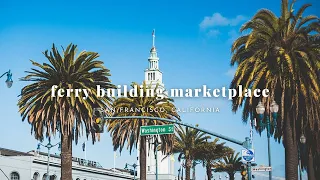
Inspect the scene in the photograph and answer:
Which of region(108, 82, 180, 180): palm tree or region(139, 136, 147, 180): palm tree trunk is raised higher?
region(108, 82, 180, 180): palm tree

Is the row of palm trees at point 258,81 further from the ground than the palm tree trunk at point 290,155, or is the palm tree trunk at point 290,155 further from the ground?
the row of palm trees at point 258,81

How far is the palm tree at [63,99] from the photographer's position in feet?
138

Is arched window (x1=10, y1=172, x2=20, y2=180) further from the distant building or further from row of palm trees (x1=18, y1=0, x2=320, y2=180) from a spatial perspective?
row of palm trees (x1=18, y1=0, x2=320, y2=180)

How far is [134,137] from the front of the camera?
173 ft

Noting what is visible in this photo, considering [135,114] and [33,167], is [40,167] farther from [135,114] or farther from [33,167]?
[135,114]

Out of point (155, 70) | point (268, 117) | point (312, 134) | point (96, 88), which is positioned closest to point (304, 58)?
point (268, 117)

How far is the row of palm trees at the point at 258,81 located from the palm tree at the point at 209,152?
20.7 metres

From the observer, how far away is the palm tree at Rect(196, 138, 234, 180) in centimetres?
6874

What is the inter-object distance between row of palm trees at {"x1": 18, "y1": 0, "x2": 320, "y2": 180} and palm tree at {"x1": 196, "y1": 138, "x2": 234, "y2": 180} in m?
20.7

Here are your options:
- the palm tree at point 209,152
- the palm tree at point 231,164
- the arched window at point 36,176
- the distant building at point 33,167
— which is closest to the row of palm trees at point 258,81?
the palm tree at point 209,152

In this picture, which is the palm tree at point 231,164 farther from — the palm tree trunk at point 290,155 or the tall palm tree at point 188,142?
the palm tree trunk at point 290,155

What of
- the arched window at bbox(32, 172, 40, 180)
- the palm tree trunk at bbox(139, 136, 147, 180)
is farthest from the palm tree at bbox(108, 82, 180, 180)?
the arched window at bbox(32, 172, 40, 180)

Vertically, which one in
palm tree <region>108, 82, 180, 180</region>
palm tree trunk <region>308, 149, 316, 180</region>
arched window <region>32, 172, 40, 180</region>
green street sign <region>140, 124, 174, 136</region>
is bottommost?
arched window <region>32, 172, 40, 180</region>

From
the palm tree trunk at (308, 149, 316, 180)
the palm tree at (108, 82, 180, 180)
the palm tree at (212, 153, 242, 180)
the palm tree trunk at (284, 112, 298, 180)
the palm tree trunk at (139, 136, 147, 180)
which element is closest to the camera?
the palm tree trunk at (284, 112, 298, 180)
